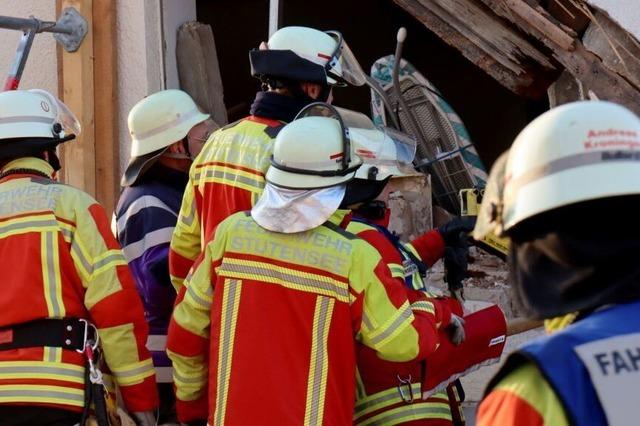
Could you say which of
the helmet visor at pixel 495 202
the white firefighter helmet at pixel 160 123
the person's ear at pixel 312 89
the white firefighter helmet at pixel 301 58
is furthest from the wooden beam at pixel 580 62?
the helmet visor at pixel 495 202

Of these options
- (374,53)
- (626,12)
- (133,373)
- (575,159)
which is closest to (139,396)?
(133,373)

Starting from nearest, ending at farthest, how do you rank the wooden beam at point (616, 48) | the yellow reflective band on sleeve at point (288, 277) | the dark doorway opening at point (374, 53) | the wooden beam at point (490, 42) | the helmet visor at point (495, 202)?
the helmet visor at point (495, 202) < the yellow reflective band on sleeve at point (288, 277) < the wooden beam at point (616, 48) < the wooden beam at point (490, 42) < the dark doorway opening at point (374, 53)

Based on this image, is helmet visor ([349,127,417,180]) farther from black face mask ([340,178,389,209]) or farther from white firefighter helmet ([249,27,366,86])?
white firefighter helmet ([249,27,366,86])

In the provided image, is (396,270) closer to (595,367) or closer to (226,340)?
(226,340)

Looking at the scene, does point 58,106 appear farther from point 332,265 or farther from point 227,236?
point 332,265

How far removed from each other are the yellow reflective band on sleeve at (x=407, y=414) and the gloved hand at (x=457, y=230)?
653mm

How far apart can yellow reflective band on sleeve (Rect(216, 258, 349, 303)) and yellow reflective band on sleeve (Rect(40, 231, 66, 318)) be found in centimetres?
69

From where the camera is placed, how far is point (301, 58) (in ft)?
12.3

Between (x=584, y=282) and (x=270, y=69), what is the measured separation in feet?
7.56

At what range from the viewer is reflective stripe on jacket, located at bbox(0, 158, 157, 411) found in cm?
331

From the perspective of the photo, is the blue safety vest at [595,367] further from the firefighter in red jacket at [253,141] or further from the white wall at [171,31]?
the white wall at [171,31]

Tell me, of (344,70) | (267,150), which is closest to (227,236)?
(267,150)

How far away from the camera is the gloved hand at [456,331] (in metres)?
3.37

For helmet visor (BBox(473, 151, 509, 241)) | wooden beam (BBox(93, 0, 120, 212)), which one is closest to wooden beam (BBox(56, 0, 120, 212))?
wooden beam (BBox(93, 0, 120, 212))
